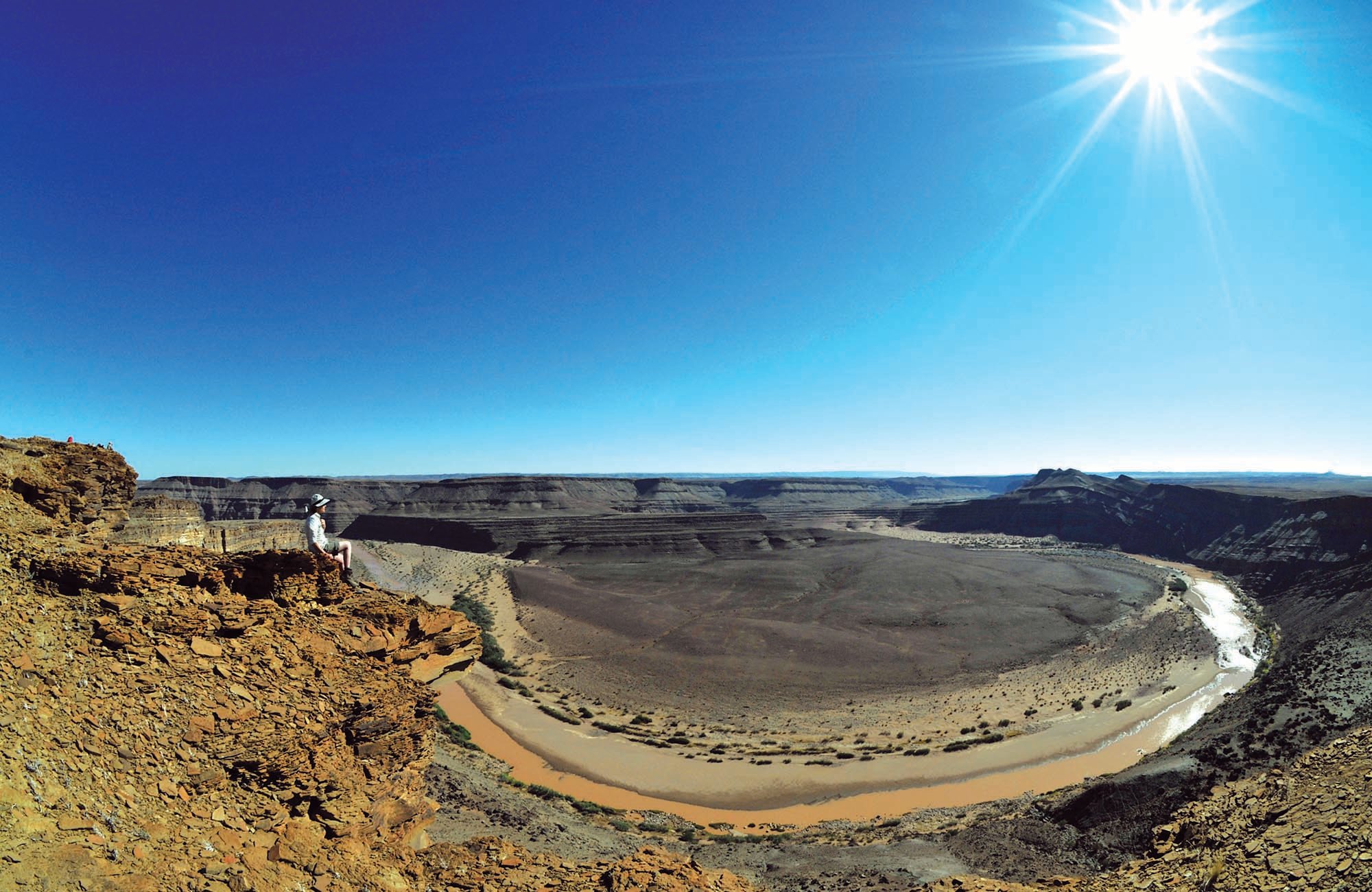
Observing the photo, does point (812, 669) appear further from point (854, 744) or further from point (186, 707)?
point (186, 707)

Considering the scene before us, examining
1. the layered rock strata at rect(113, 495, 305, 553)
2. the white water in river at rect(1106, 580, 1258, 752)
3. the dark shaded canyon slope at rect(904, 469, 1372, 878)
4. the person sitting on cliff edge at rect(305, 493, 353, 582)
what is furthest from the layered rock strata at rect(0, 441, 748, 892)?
the white water in river at rect(1106, 580, 1258, 752)

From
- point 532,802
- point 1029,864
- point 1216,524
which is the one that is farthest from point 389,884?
point 1216,524

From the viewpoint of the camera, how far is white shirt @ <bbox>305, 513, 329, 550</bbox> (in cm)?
859

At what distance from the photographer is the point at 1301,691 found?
2323cm

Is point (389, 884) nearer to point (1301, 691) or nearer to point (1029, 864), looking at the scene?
point (1029, 864)

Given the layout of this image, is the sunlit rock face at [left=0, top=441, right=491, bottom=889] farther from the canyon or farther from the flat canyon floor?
Answer: the flat canyon floor

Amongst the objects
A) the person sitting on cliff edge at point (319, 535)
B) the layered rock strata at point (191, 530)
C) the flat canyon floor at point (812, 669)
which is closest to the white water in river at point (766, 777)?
the flat canyon floor at point (812, 669)

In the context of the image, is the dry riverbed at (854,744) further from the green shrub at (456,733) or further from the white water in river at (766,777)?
the green shrub at (456,733)

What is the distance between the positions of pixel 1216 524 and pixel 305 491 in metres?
166

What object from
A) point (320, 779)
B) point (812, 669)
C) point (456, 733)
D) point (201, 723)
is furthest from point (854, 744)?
point (201, 723)

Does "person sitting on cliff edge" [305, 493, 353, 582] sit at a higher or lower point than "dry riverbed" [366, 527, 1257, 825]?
higher

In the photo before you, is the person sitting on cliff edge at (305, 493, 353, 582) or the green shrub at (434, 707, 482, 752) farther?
the green shrub at (434, 707, 482, 752)

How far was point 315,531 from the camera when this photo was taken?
8.59 metres

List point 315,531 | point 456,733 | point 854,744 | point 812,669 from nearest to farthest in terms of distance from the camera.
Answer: point 315,531
point 456,733
point 854,744
point 812,669
